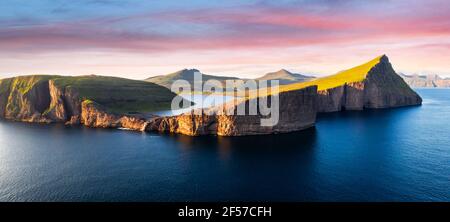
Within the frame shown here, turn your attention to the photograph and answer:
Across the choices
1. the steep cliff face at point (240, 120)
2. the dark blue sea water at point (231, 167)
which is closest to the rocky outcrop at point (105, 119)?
the steep cliff face at point (240, 120)

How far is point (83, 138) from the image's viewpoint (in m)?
138

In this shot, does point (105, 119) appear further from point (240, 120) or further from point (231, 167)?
point (231, 167)

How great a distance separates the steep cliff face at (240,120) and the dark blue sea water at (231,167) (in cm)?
717

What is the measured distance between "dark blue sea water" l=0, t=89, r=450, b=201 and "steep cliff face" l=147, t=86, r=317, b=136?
23.5 feet

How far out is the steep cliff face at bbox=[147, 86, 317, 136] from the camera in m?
135

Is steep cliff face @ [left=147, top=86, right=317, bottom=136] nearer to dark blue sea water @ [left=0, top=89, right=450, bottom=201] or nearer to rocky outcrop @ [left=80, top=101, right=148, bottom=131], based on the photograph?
dark blue sea water @ [left=0, top=89, right=450, bottom=201]

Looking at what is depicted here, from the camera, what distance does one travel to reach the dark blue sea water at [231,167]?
67.8 m

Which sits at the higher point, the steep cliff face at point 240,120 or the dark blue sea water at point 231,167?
the steep cliff face at point 240,120

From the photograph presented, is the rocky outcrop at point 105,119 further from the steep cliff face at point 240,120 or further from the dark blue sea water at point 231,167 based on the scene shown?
the dark blue sea water at point 231,167

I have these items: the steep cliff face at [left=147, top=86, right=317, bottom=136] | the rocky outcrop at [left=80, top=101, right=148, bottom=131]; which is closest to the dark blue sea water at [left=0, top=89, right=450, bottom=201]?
the steep cliff face at [left=147, top=86, right=317, bottom=136]

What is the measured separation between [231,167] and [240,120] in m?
49.7

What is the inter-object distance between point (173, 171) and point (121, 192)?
718 inches
